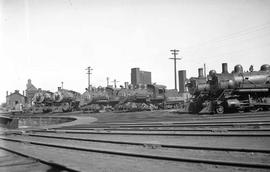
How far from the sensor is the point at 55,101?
127 feet

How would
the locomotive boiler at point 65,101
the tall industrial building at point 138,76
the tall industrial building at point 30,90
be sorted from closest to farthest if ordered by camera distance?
the locomotive boiler at point 65,101
the tall industrial building at point 138,76
the tall industrial building at point 30,90

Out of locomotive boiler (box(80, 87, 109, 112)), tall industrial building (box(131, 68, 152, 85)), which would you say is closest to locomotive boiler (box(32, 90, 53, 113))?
locomotive boiler (box(80, 87, 109, 112))

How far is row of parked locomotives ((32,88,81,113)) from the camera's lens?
3797 cm

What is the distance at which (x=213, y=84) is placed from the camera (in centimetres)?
2089

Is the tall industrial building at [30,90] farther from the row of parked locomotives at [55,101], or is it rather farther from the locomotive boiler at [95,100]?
the locomotive boiler at [95,100]

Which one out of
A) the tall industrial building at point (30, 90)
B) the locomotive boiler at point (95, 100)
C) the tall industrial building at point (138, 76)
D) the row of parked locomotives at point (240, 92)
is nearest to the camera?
the row of parked locomotives at point (240, 92)

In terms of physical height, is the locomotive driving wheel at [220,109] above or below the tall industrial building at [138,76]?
below

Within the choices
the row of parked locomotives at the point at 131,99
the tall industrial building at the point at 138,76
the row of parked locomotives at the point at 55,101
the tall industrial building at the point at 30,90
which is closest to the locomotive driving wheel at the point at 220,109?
the row of parked locomotives at the point at 131,99

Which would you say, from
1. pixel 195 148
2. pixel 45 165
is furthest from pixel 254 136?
pixel 45 165

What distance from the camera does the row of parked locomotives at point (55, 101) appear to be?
38.0m

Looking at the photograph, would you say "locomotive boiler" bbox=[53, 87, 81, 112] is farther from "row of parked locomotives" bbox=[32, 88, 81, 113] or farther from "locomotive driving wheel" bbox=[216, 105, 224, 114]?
"locomotive driving wheel" bbox=[216, 105, 224, 114]

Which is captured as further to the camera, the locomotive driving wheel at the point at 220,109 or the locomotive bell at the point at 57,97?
the locomotive bell at the point at 57,97

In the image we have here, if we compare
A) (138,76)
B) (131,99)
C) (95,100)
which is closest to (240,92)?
(131,99)

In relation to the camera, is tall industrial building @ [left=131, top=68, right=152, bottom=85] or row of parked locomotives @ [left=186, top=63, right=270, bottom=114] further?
tall industrial building @ [left=131, top=68, right=152, bottom=85]
